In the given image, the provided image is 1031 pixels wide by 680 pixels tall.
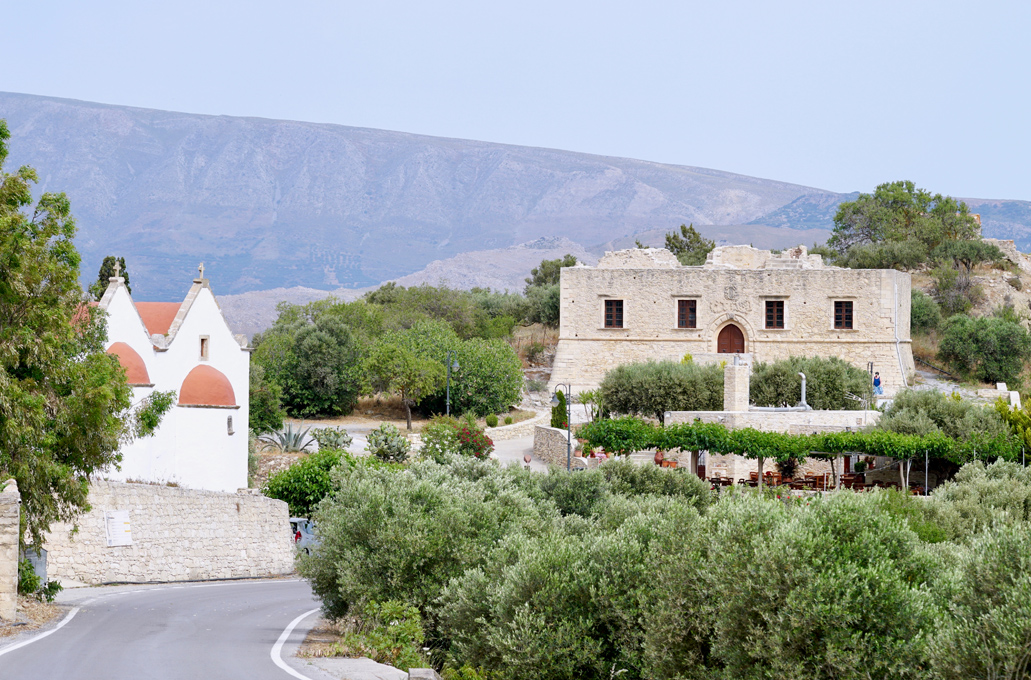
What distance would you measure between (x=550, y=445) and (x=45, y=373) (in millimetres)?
21174

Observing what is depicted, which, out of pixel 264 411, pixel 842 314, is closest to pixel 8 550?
pixel 264 411

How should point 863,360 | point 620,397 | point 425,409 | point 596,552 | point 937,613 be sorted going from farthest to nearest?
point 425,409 < point 863,360 < point 620,397 < point 596,552 < point 937,613

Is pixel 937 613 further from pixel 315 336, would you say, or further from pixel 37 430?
pixel 315 336

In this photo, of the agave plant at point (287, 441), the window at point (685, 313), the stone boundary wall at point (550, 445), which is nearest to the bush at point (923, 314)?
the window at point (685, 313)

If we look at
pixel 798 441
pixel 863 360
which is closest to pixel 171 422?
pixel 798 441

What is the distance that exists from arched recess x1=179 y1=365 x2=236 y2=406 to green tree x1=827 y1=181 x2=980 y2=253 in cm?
4576

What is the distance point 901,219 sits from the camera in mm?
67062

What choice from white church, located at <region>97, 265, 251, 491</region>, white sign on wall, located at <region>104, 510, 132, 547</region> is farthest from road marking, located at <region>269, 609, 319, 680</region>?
white church, located at <region>97, 265, 251, 491</region>

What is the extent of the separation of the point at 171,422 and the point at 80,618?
11247mm

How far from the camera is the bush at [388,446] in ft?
108

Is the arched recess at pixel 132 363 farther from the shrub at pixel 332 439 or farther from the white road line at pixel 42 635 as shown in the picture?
the shrub at pixel 332 439

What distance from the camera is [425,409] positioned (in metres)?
47.1

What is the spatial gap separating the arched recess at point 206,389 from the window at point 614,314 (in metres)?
20.5

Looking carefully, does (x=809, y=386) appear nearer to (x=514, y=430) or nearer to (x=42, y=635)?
(x=514, y=430)
